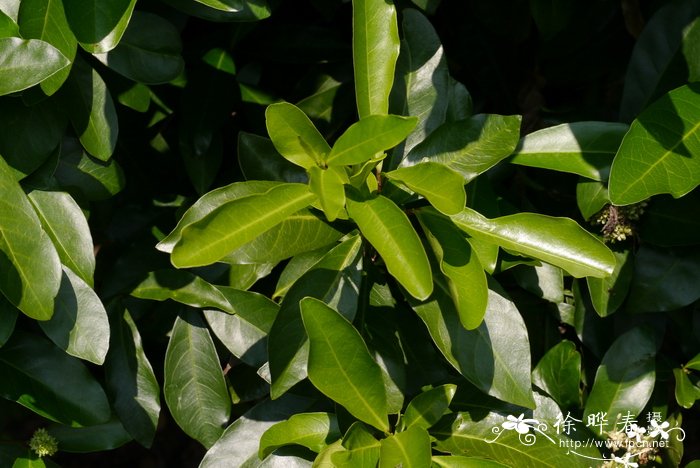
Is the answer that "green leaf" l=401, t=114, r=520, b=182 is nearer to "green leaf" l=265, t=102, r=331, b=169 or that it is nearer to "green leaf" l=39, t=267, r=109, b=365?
"green leaf" l=265, t=102, r=331, b=169

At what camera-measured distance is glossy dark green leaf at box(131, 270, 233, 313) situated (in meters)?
1.43

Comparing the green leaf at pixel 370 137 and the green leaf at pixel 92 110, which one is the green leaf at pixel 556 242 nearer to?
the green leaf at pixel 370 137

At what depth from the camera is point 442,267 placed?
1188 millimetres

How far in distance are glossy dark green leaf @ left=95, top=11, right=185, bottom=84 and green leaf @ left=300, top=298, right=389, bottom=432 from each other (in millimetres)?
532

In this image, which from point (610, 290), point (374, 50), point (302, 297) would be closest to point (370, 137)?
point (374, 50)

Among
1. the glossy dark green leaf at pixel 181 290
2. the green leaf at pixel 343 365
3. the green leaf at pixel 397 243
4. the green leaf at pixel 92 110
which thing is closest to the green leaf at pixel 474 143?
the green leaf at pixel 397 243

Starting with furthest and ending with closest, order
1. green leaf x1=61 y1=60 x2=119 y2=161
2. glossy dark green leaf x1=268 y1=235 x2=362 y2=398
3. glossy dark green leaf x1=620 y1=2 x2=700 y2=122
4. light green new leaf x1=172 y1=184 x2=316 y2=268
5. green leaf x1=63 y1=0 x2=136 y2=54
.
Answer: glossy dark green leaf x1=620 y1=2 x2=700 y2=122 → green leaf x1=61 y1=60 x2=119 y2=161 → glossy dark green leaf x1=268 y1=235 x2=362 y2=398 → green leaf x1=63 y1=0 x2=136 y2=54 → light green new leaf x1=172 y1=184 x2=316 y2=268

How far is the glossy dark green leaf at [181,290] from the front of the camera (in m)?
1.43

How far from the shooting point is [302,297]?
1.29 m

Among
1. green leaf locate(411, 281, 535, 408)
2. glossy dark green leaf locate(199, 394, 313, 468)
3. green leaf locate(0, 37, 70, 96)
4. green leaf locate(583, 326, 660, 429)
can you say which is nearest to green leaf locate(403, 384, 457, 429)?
green leaf locate(411, 281, 535, 408)

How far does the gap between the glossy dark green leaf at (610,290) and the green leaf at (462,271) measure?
0.43 metres

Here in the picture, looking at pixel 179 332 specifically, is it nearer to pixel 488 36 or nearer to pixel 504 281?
pixel 504 281

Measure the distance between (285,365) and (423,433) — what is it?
242 millimetres

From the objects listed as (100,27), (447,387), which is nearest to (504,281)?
(447,387)
